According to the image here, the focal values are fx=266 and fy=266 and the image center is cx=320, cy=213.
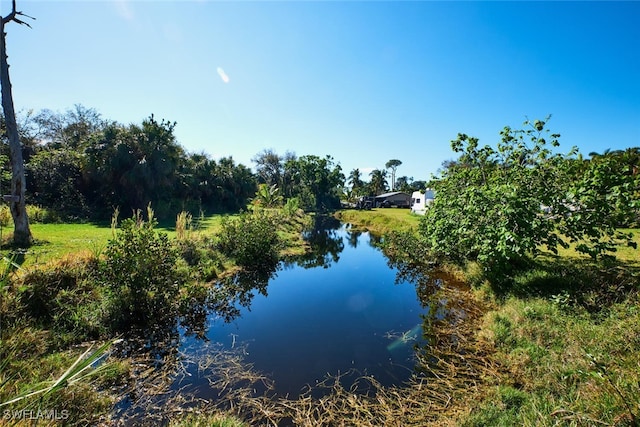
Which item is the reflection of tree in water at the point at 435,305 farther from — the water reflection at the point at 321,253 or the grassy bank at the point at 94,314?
the grassy bank at the point at 94,314

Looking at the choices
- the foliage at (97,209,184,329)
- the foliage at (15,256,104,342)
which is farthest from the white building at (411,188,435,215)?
the foliage at (15,256,104,342)

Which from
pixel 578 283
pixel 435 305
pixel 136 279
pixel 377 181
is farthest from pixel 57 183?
pixel 377 181

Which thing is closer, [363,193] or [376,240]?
[376,240]

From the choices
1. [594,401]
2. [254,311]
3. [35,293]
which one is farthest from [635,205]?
[35,293]

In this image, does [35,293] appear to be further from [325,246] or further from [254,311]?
[325,246]

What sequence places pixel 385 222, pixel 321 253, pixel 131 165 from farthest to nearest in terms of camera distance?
pixel 385 222 → pixel 131 165 → pixel 321 253

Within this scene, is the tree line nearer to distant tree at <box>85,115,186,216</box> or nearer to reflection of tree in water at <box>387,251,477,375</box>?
distant tree at <box>85,115,186,216</box>

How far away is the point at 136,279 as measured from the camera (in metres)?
6.29

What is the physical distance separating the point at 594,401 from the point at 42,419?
634 cm

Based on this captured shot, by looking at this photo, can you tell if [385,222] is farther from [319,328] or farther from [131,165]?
[131,165]

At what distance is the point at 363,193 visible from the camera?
66375 mm

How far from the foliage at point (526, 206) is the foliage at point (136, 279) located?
27.7 feet

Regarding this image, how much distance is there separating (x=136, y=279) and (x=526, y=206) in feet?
32.2

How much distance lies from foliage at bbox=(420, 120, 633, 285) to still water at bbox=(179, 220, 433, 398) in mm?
2731
